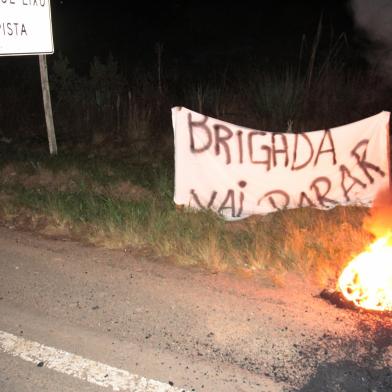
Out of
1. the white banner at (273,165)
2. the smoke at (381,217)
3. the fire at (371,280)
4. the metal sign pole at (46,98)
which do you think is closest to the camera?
the fire at (371,280)

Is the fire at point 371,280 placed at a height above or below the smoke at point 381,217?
below

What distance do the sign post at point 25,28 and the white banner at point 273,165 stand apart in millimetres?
3034

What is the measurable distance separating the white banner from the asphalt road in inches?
58.4

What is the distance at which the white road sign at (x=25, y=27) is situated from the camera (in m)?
7.08

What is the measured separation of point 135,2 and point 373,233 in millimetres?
23502

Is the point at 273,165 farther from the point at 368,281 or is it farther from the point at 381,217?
the point at 368,281

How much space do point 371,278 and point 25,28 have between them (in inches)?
235

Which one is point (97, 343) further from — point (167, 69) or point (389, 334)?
point (167, 69)

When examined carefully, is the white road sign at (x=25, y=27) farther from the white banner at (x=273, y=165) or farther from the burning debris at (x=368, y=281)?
the burning debris at (x=368, y=281)

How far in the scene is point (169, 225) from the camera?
5.20 m

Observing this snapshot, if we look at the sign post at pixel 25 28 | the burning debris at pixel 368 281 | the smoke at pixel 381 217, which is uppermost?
the sign post at pixel 25 28

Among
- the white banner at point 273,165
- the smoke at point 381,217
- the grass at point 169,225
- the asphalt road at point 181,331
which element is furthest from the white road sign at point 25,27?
the smoke at point 381,217

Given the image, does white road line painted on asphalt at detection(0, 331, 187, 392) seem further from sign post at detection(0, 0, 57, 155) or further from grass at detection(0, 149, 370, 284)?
sign post at detection(0, 0, 57, 155)

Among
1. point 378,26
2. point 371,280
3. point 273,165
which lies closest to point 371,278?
point 371,280
